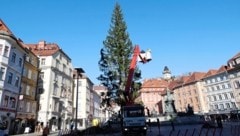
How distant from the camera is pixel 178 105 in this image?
9338cm

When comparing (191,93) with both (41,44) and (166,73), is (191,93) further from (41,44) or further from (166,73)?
(41,44)

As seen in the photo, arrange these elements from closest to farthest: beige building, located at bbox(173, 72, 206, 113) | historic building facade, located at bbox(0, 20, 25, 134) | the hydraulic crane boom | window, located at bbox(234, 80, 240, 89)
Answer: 1. the hydraulic crane boom
2. historic building facade, located at bbox(0, 20, 25, 134)
3. window, located at bbox(234, 80, 240, 89)
4. beige building, located at bbox(173, 72, 206, 113)

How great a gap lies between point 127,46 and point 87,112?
1348 inches

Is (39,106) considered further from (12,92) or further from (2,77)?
(2,77)

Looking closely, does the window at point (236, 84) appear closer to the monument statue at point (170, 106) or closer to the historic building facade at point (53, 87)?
the monument statue at point (170, 106)

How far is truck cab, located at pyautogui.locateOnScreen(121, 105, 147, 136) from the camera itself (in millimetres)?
22747

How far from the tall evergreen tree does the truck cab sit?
16.6 metres

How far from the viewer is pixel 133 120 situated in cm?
2295

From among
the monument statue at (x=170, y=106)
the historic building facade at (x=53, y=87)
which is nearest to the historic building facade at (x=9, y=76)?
the historic building facade at (x=53, y=87)

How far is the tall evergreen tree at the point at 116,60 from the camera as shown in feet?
137

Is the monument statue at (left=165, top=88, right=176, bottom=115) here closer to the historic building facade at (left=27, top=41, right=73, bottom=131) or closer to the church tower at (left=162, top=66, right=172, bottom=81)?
the historic building facade at (left=27, top=41, right=73, bottom=131)

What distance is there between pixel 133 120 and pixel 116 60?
2221 centimetres

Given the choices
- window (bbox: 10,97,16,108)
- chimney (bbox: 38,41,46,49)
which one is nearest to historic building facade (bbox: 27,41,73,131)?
chimney (bbox: 38,41,46,49)

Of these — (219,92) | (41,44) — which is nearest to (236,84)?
(219,92)
